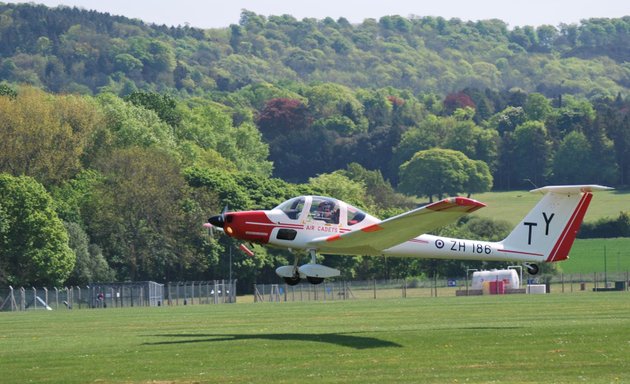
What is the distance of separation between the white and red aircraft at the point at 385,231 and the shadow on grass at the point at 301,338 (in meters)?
1.76

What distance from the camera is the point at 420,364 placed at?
38.6 meters

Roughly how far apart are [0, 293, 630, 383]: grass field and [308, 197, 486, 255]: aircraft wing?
108 inches

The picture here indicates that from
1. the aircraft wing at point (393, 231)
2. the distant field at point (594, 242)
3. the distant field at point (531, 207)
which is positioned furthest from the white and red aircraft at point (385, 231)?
the distant field at point (531, 207)

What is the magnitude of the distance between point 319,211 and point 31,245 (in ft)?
184

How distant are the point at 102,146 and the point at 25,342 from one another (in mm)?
92986

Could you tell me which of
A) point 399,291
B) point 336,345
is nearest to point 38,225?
point 399,291

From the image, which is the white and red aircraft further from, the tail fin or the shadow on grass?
the shadow on grass

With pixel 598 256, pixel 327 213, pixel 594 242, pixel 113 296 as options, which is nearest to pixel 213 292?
pixel 113 296

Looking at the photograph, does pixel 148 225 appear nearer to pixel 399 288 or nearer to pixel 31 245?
pixel 31 245

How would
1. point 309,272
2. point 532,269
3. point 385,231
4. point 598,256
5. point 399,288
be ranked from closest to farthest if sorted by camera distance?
point 309,272
point 385,231
point 532,269
point 399,288
point 598,256

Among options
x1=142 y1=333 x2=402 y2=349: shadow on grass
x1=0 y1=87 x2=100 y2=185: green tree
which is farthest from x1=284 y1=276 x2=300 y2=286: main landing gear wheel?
x1=0 y1=87 x2=100 y2=185: green tree

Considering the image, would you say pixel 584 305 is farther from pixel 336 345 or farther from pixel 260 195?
pixel 260 195

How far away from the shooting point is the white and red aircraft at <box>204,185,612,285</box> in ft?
147

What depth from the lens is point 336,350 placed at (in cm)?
4134
